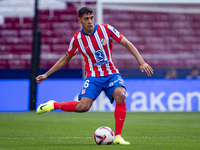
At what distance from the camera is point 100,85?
6.36 meters

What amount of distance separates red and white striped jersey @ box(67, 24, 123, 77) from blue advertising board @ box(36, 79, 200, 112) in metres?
8.16

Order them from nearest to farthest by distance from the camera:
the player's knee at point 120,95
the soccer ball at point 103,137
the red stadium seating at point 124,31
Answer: the soccer ball at point 103,137 < the player's knee at point 120,95 < the red stadium seating at point 124,31

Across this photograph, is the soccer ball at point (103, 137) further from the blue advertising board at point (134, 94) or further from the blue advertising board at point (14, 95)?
the blue advertising board at point (14, 95)

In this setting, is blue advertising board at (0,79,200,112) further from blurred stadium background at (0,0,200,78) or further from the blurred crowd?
blurred stadium background at (0,0,200,78)

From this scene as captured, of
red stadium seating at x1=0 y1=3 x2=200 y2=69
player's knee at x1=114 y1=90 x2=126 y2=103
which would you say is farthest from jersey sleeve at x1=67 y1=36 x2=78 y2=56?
red stadium seating at x1=0 y1=3 x2=200 y2=69

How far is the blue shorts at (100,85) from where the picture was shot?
20.5ft

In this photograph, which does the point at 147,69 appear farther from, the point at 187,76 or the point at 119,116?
the point at 187,76

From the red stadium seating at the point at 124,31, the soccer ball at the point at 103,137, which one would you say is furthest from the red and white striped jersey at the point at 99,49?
the red stadium seating at the point at 124,31

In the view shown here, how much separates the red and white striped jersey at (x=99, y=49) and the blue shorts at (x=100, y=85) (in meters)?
0.07

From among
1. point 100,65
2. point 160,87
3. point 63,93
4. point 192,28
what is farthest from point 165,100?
point 100,65

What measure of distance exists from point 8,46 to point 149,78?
649 cm

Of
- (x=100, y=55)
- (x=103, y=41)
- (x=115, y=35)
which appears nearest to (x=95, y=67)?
(x=100, y=55)

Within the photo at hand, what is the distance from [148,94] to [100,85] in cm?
837

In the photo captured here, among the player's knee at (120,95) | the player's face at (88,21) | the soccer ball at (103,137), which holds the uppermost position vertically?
the player's face at (88,21)
